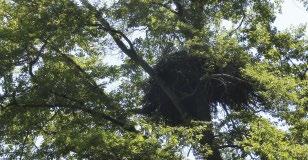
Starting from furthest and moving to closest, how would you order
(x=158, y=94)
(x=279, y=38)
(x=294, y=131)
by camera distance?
(x=158, y=94) < (x=279, y=38) < (x=294, y=131)

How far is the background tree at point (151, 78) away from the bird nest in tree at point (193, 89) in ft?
0.10

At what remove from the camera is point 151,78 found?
15172 millimetres

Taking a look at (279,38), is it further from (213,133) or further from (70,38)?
(70,38)

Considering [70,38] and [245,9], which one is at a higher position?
[245,9]

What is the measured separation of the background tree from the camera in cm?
1155

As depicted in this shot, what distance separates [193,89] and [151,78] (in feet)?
4.11

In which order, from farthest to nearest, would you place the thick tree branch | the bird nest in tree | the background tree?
the bird nest in tree, the thick tree branch, the background tree

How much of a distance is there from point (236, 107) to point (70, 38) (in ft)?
17.6

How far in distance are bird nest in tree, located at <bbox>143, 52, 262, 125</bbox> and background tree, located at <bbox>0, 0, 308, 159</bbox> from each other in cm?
3

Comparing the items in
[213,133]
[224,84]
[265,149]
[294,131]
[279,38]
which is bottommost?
[265,149]

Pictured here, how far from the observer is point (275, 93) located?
11.6 meters

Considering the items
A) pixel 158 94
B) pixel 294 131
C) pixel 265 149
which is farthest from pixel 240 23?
pixel 265 149

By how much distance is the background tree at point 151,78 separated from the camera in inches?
455

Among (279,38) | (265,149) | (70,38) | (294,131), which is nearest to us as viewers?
(265,149)
